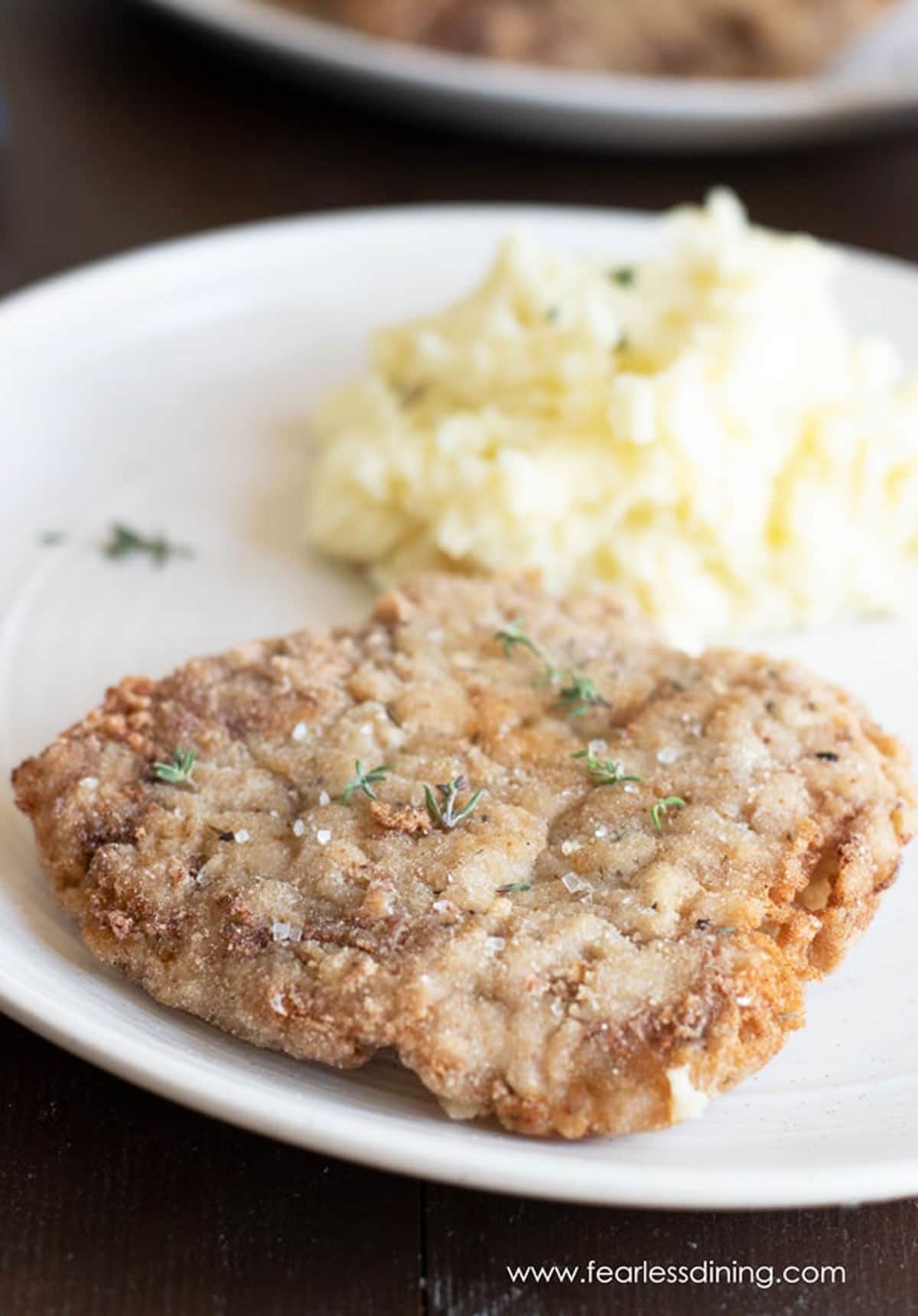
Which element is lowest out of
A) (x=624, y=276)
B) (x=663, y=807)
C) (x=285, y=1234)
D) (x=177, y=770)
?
(x=285, y=1234)

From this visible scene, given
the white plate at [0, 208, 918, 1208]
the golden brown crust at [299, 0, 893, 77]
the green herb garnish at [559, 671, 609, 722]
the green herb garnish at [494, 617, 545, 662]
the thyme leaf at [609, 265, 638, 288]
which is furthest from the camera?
the golden brown crust at [299, 0, 893, 77]

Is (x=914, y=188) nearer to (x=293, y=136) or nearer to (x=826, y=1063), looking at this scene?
(x=293, y=136)

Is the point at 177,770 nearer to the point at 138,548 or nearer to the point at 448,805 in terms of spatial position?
the point at 448,805

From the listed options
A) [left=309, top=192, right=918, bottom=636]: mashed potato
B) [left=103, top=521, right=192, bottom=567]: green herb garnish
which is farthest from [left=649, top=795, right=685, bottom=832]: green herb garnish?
[left=103, top=521, right=192, bottom=567]: green herb garnish

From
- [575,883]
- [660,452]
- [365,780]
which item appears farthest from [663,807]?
[660,452]

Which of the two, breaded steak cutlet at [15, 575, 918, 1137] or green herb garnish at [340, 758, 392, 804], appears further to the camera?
green herb garnish at [340, 758, 392, 804]

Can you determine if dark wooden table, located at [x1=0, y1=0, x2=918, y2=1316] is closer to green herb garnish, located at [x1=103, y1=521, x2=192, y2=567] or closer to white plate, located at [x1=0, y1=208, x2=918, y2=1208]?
white plate, located at [x1=0, y1=208, x2=918, y2=1208]
